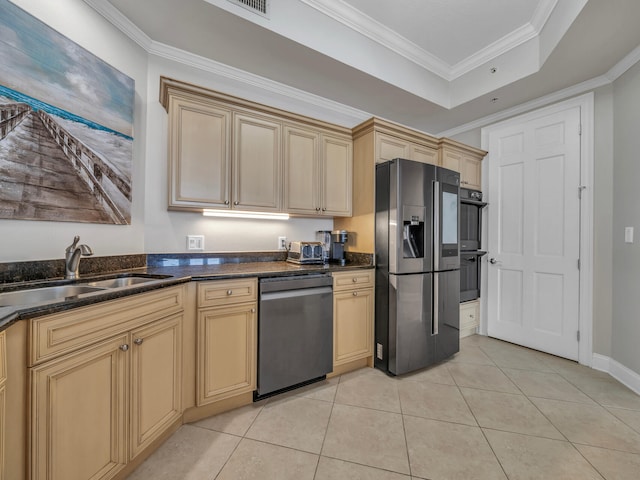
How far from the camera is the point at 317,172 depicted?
252 cm

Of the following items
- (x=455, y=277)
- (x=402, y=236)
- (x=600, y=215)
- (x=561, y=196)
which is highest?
(x=561, y=196)

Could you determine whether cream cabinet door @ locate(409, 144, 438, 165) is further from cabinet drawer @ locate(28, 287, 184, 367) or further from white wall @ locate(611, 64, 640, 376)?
cabinet drawer @ locate(28, 287, 184, 367)

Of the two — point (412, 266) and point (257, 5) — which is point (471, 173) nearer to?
point (412, 266)

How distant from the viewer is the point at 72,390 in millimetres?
1035

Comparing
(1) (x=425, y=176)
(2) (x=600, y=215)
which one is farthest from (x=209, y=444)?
(2) (x=600, y=215)

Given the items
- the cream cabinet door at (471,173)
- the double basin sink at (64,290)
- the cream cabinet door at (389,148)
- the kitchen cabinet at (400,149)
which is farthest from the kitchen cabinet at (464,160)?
the double basin sink at (64,290)

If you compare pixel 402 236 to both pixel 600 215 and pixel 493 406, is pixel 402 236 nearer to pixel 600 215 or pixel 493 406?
pixel 493 406

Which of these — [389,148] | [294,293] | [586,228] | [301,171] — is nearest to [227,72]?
[301,171]

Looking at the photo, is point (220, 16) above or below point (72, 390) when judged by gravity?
above

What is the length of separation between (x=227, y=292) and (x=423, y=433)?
4.97 ft

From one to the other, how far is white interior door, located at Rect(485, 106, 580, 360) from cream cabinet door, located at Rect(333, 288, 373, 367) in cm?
180

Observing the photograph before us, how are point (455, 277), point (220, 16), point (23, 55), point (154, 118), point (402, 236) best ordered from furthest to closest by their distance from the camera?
point (455, 277), point (402, 236), point (154, 118), point (220, 16), point (23, 55)

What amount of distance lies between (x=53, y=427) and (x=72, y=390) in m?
0.12

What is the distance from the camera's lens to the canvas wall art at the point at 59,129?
1331 millimetres
